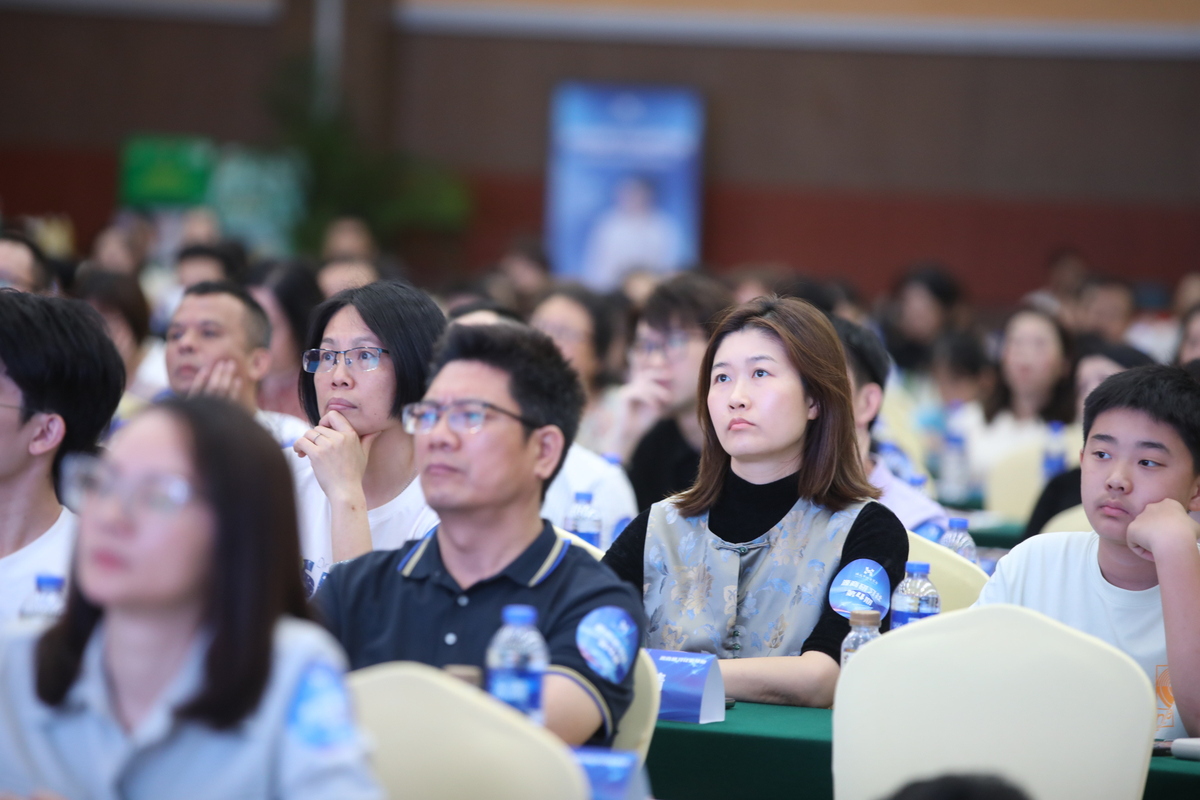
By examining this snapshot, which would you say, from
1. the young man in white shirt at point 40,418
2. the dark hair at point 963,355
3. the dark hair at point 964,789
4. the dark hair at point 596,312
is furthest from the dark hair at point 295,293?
the dark hair at point 963,355

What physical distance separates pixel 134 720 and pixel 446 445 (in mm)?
613

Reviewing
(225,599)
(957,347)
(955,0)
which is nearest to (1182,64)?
(955,0)

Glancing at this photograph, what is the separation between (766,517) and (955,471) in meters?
3.44

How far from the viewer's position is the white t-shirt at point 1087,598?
2398mm

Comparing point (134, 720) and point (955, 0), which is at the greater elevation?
point (955, 0)

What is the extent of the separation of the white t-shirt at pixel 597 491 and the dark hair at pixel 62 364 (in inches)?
60.1

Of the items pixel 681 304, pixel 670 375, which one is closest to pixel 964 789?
pixel 670 375

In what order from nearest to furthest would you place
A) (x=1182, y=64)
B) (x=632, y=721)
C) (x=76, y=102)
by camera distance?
(x=632, y=721), (x=1182, y=64), (x=76, y=102)

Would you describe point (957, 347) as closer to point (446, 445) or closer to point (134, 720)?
point (446, 445)

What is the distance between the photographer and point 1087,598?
2.48m

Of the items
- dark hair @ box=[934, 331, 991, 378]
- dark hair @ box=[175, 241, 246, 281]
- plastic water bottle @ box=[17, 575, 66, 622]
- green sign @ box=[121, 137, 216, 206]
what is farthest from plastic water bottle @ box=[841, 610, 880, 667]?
green sign @ box=[121, 137, 216, 206]

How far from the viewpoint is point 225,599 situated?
1.43 metres

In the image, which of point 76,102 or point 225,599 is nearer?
point 225,599

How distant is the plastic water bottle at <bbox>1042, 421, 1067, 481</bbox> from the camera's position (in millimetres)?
4793
